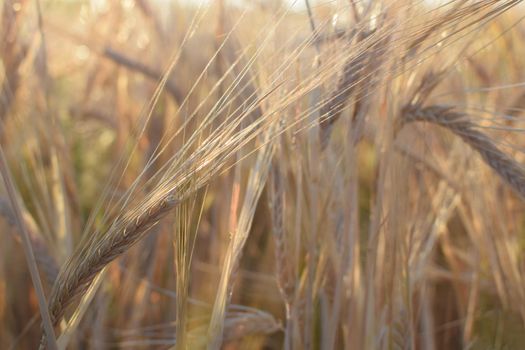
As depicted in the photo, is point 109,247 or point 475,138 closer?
point 109,247

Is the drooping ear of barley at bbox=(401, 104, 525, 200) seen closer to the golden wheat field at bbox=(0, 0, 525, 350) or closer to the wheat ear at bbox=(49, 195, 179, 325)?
the golden wheat field at bbox=(0, 0, 525, 350)

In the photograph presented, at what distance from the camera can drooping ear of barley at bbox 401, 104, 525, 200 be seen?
759mm

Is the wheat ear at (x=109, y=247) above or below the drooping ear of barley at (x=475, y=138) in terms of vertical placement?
below

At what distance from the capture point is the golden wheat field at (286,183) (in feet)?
2.15

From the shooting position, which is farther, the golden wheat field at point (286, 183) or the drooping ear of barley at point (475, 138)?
the drooping ear of barley at point (475, 138)

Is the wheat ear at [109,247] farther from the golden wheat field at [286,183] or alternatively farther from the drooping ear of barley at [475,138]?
the drooping ear of barley at [475,138]

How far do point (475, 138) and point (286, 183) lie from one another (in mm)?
253

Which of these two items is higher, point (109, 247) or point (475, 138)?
point (475, 138)

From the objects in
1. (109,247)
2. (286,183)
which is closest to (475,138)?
(286,183)

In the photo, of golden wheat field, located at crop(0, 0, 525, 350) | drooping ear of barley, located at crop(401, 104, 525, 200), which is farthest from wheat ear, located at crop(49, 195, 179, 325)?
drooping ear of barley, located at crop(401, 104, 525, 200)

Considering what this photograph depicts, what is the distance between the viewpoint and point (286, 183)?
87cm

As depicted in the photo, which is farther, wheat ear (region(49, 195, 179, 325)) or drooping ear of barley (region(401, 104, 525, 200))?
drooping ear of barley (region(401, 104, 525, 200))

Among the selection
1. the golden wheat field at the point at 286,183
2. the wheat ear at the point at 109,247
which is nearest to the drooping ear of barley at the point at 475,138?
the golden wheat field at the point at 286,183

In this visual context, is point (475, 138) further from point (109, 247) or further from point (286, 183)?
point (109, 247)
